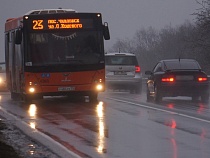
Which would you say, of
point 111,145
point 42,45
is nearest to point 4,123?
point 111,145

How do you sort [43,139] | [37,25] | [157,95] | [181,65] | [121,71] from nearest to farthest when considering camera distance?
[43,139] < [37,25] < [157,95] < [181,65] < [121,71]

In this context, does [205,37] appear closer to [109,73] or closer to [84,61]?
[109,73]

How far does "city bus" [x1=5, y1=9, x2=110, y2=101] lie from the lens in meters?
23.1

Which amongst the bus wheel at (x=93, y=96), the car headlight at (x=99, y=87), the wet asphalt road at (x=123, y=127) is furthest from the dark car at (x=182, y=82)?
the bus wheel at (x=93, y=96)

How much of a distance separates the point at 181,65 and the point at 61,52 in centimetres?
427

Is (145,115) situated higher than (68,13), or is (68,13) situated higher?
(68,13)

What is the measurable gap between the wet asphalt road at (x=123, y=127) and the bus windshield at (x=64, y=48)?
1.48m

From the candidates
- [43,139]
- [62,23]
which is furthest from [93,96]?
[43,139]

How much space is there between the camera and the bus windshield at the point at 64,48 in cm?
2306

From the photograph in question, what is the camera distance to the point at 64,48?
23.2 metres

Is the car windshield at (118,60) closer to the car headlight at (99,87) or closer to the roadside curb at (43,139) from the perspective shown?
the car headlight at (99,87)

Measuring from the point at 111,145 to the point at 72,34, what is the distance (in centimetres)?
1153

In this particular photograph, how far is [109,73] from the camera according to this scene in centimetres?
3222

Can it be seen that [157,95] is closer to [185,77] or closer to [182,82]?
[182,82]
